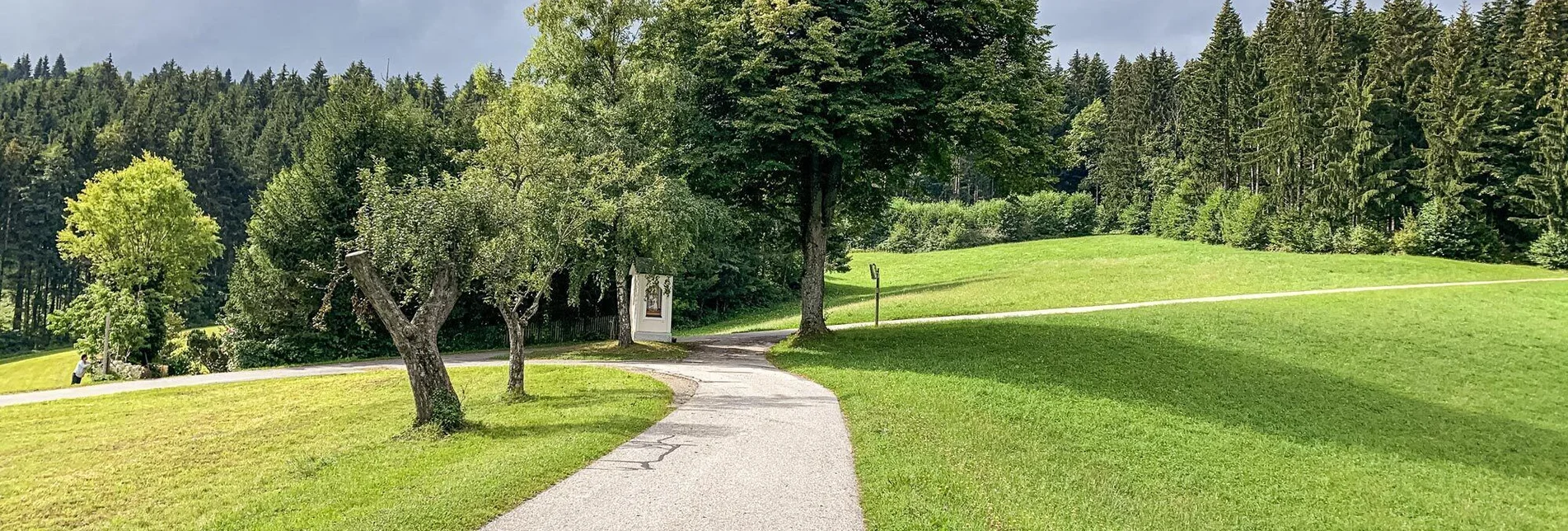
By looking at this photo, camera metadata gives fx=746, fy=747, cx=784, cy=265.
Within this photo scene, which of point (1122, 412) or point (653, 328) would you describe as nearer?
point (1122, 412)

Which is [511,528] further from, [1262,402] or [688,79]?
[688,79]

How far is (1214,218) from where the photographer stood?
190 feet

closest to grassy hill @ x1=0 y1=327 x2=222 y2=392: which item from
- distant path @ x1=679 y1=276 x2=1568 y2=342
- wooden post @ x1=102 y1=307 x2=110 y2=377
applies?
wooden post @ x1=102 y1=307 x2=110 y2=377

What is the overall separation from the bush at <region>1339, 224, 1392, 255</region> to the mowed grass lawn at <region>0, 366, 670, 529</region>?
48.0 meters

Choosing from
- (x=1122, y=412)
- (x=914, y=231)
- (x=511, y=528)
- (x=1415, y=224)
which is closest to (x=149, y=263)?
(x=511, y=528)

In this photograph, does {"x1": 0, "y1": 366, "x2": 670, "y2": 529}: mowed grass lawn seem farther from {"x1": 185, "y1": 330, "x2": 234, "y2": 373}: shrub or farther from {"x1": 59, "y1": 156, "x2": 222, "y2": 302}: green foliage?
{"x1": 59, "y1": 156, "x2": 222, "y2": 302}: green foliage

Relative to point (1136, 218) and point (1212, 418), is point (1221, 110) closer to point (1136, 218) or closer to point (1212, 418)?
point (1136, 218)

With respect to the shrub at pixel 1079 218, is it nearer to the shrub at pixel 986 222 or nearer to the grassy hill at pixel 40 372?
the shrub at pixel 986 222

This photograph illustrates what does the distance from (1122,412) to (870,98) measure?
35.3 ft

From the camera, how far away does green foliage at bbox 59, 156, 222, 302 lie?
3500 centimetres

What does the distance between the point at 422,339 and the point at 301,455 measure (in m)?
2.22

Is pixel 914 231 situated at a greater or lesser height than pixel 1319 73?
lesser

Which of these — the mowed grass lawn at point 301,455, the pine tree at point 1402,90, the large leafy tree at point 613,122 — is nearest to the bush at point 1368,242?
the pine tree at point 1402,90

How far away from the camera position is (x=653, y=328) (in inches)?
1028
